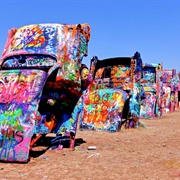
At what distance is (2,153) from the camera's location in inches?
212

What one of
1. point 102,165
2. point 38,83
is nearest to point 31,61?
point 38,83

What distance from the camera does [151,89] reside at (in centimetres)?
1845

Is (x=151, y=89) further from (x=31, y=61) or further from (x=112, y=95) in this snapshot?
(x=31, y=61)

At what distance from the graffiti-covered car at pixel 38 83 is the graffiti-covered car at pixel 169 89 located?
1876 centimetres

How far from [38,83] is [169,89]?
20654mm

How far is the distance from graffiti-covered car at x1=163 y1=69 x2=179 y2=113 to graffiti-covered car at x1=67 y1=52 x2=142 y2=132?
41.0ft

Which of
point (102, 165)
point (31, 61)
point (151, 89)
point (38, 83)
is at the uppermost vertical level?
point (151, 89)

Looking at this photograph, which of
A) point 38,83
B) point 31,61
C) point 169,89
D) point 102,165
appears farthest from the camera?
point 169,89

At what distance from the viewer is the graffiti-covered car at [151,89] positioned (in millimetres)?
18500

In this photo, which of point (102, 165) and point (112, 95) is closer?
point (102, 165)

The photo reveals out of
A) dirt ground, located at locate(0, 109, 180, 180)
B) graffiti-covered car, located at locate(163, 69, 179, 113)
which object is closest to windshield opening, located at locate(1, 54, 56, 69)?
dirt ground, located at locate(0, 109, 180, 180)

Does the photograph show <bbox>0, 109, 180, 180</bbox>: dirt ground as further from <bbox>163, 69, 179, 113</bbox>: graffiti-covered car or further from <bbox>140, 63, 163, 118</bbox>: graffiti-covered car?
<bbox>163, 69, 179, 113</bbox>: graffiti-covered car

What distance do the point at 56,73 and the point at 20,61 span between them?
0.82 m

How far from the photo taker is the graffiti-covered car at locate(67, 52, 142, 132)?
11.2 meters
